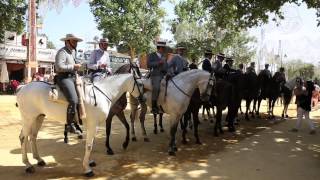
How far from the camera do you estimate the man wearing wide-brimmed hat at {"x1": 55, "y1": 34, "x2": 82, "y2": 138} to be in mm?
8445

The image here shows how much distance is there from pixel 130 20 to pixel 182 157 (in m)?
32.2

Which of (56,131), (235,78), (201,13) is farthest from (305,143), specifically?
(201,13)

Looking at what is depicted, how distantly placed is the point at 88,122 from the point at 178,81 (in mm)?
3500

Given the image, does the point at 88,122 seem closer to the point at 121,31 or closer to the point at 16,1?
the point at 16,1

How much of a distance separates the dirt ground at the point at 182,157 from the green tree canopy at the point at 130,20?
27452 millimetres

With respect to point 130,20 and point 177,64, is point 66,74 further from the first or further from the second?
point 130,20

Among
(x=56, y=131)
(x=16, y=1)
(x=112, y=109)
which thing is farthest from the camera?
(x=16, y=1)

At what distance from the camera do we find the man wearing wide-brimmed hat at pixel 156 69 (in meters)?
11.3

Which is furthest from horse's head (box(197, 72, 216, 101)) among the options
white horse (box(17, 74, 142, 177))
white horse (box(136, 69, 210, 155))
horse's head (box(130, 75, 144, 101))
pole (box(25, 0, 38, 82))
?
pole (box(25, 0, 38, 82))

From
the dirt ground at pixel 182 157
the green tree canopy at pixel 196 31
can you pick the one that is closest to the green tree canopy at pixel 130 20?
the green tree canopy at pixel 196 31

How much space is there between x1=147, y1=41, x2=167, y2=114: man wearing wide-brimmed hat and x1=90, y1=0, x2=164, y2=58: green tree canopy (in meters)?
30.4

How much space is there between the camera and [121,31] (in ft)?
138

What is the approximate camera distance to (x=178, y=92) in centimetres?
1127

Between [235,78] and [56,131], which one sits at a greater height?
[235,78]
